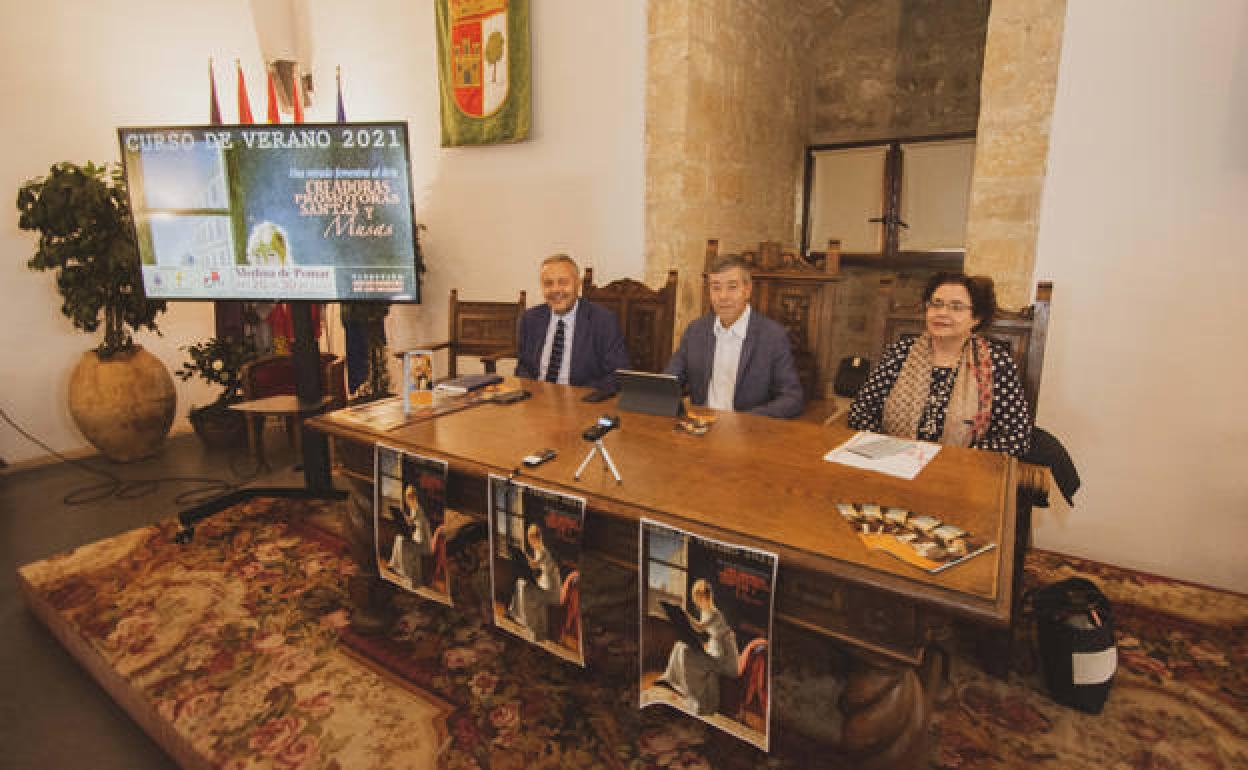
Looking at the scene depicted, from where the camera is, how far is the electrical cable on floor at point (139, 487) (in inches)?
137

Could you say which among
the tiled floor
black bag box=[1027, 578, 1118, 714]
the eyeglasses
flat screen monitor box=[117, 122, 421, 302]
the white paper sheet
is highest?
flat screen monitor box=[117, 122, 421, 302]

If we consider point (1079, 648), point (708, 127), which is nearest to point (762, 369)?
point (1079, 648)

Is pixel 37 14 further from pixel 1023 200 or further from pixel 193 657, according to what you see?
pixel 1023 200

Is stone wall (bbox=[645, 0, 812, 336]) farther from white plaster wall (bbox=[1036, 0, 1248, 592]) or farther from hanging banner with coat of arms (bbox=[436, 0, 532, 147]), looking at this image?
white plaster wall (bbox=[1036, 0, 1248, 592])

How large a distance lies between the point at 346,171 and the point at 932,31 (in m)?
4.77

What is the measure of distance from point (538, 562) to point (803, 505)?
2.23ft

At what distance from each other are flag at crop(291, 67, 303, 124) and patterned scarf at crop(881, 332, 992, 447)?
15.4 ft

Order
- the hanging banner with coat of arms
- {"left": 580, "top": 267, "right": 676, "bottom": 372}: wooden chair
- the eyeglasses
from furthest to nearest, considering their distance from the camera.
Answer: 1. the hanging banner with coat of arms
2. {"left": 580, "top": 267, "right": 676, "bottom": 372}: wooden chair
3. the eyeglasses

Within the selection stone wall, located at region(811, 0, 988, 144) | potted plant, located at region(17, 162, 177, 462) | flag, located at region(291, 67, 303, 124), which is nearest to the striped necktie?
potted plant, located at region(17, 162, 177, 462)

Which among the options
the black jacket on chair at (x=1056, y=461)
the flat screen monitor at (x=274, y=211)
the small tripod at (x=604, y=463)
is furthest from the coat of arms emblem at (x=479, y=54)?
the black jacket on chair at (x=1056, y=461)

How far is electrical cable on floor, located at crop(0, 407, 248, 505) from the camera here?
11.4 ft

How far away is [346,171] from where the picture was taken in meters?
2.90

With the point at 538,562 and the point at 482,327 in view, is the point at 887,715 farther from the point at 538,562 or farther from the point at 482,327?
the point at 482,327

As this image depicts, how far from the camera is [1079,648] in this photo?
1782mm
